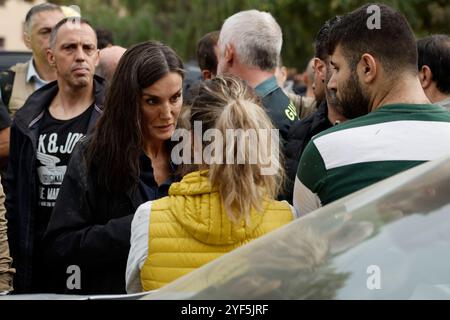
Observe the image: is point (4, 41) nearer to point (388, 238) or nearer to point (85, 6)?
point (85, 6)

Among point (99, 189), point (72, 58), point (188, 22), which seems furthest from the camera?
point (188, 22)

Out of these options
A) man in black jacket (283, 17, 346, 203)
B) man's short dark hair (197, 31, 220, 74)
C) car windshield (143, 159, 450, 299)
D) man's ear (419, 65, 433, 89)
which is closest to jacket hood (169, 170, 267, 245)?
car windshield (143, 159, 450, 299)

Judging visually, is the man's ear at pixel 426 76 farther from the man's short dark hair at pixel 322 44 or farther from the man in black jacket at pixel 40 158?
the man in black jacket at pixel 40 158

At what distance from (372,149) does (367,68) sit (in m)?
Result: 0.45

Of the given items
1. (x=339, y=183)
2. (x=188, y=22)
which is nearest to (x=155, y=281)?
(x=339, y=183)

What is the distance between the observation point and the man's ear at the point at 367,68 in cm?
368

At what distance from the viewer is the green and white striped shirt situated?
3.37 metres

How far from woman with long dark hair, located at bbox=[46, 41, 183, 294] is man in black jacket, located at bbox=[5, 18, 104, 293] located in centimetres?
82

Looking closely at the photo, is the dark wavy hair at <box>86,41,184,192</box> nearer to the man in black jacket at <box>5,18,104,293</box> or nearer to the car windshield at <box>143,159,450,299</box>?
the man in black jacket at <box>5,18,104,293</box>

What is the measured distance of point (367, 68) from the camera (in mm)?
3707

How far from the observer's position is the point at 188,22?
2575 cm

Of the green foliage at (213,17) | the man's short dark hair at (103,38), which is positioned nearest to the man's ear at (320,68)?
the man's short dark hair at (103,38)
